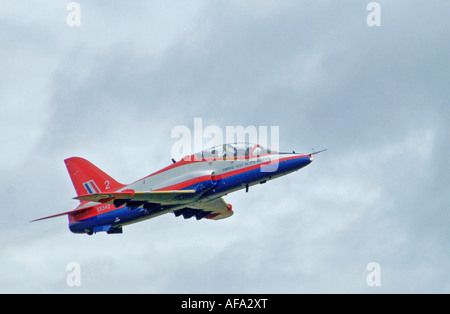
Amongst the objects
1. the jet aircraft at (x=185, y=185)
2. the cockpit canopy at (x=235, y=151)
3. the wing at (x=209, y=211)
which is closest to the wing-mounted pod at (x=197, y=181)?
the jet aircraft at (x=185, y=185)

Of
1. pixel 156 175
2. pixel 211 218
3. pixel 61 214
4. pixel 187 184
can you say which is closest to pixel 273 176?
pixel 187 184

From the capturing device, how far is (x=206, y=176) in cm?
4703

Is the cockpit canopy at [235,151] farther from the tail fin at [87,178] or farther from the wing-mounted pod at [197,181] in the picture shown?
the tail fin at [87,178]

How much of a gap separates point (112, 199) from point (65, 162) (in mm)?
11826

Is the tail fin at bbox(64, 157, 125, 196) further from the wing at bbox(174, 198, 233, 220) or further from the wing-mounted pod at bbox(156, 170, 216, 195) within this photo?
the wing-mounted pod at bbox(156, 170, 216, 195)

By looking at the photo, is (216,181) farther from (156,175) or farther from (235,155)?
(156,175)

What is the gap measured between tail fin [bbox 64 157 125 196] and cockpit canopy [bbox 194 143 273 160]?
Result: 408 inches

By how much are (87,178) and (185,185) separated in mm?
11813

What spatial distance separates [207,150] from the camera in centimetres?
4828

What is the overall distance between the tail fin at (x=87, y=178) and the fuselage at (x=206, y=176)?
324cm

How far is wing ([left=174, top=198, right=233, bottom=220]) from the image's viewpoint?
53931mm

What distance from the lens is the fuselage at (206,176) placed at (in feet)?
151

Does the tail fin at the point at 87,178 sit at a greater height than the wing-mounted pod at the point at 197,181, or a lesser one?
greater

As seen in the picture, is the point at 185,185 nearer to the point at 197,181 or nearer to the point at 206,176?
the point at 197,181
